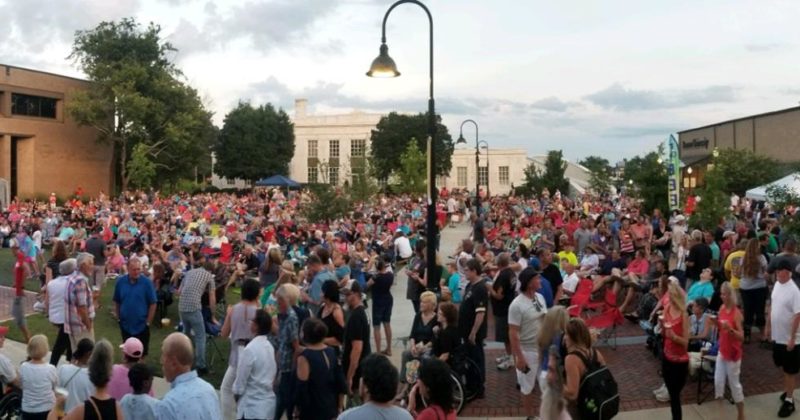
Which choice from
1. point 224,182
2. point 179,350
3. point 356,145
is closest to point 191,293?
point 179,350

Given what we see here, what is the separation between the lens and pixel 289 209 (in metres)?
32.7

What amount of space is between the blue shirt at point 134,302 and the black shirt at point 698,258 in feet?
31.5

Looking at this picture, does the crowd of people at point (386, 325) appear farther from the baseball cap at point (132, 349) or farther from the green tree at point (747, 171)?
the green tree at point (747, 171)

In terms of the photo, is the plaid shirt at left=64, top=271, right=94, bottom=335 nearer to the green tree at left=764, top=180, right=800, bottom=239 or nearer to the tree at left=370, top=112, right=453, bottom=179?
the green tree at left=764, top=180, right=800, bottom=239

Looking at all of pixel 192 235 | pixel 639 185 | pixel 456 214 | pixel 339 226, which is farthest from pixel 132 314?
pixel 456 214

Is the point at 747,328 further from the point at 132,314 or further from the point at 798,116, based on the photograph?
the point at 798,116

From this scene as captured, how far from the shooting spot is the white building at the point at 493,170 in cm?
8431

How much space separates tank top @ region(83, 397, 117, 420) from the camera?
430 centimetres

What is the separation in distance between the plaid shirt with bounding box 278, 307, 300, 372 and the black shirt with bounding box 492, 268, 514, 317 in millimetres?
3079

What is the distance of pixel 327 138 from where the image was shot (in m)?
84.1

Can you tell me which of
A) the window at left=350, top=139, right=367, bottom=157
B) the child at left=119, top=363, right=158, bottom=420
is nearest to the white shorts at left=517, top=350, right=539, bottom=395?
the child at left=119, top=363, right=158, bottom=420

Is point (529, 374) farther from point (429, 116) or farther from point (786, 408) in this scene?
point (429, 116)

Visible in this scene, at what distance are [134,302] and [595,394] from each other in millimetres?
6402

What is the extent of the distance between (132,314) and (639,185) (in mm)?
21639
